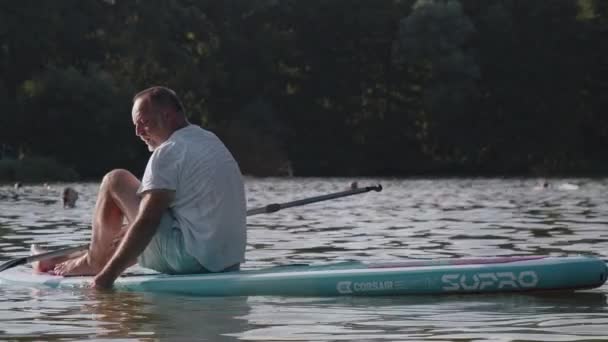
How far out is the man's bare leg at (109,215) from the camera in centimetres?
884

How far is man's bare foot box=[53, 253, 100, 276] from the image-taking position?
30.9 ft

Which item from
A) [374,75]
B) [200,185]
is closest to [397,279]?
[200,185]

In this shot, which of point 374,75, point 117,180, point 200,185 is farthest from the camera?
point 374,75

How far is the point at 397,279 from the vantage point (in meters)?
8.48

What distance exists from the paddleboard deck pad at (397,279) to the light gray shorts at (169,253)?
0.08 meters

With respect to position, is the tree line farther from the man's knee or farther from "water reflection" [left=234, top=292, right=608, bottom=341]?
"water reflection" [left=234, top=292, right=608, bottom=341]

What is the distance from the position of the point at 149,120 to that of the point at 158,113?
0.23ft

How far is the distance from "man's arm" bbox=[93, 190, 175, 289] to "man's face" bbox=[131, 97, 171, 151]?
14.5 inches

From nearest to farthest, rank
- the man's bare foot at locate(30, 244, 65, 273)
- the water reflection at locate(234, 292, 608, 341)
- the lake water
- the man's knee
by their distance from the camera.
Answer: the water reflection at locate(234, 292, 608, 341), the lake water, the man's knee, the man's bare foot at locate(30, 244, 65, 273)

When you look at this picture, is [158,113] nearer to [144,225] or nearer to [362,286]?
[144,225]

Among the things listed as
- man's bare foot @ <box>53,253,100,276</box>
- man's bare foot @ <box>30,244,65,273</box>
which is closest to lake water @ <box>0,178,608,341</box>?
man's bare foot @ <box>53,253,100,276</box>

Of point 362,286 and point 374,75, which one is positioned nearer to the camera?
point 362,286

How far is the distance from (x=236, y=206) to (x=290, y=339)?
194 centimetres

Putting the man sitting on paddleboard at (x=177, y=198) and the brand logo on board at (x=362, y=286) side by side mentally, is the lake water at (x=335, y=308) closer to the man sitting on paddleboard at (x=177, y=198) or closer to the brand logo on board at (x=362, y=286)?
the brand logo on board at (x=362, y=286)
